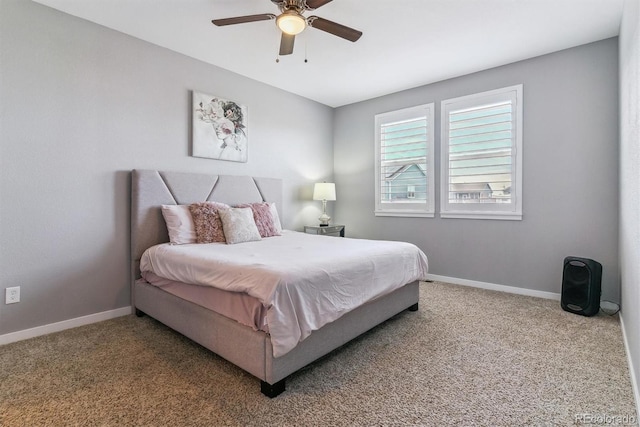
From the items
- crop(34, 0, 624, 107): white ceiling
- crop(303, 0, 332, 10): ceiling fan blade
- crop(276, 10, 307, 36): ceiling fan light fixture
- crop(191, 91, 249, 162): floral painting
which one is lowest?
crop(191, 91, 249, 162): floral painting

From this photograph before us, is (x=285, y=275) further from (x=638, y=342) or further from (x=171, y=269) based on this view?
(x=638, y=342)

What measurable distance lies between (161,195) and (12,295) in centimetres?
133

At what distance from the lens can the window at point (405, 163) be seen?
13.9 ft

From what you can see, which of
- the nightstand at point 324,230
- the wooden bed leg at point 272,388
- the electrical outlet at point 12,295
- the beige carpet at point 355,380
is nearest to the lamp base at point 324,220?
the nightstand at point 324,230

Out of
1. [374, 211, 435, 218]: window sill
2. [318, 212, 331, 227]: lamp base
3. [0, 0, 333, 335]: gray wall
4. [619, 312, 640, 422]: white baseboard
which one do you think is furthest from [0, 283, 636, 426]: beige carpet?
[318, 212, 331, 227]: lamp base

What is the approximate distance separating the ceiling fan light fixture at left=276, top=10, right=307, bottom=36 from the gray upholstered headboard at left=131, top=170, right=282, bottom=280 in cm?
182

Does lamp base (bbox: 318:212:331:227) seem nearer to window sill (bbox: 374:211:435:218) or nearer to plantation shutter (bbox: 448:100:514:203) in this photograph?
window sill (bbox: 374:211:435:218)

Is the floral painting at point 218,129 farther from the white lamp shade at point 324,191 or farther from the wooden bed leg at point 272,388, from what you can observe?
the wooden bed leg at point 272,388

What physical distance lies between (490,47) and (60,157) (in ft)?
13.7

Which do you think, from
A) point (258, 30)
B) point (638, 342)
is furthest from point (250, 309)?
point (258, 30)

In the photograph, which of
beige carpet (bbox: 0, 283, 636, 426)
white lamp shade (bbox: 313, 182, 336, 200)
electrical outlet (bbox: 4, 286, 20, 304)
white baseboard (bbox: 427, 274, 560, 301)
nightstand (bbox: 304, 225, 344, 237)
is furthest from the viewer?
white lamp shade (bbox: 313, 182, 336, 200)

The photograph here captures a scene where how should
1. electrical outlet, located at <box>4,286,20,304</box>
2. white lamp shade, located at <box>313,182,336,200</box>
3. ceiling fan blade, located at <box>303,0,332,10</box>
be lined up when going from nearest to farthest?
ceiling fan blade, located at <box>303,0,332,10</box> < electrical outlet, located at <box>4,286,20,304</box> < white lamp shade, located at <box>313,182,336,200</box>

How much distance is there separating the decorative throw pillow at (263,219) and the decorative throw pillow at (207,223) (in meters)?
0.46

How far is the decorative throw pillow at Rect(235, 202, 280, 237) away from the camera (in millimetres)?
3477
